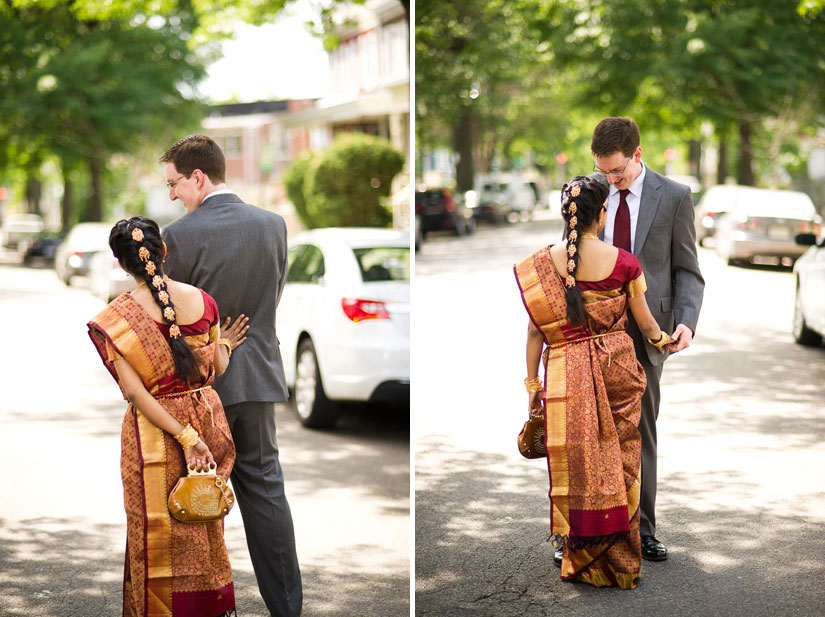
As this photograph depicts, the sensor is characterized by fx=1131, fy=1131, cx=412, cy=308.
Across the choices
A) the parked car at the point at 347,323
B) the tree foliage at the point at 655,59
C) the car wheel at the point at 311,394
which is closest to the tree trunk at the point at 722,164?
the tree foliage at the point at 655,59

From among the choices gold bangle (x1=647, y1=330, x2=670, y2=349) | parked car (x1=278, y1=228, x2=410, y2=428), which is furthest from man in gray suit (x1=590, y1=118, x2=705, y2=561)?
parked car (x1=278, y1=228, x2=410, y2=428)

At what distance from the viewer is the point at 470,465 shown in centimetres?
785

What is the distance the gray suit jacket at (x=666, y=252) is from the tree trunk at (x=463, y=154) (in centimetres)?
3765

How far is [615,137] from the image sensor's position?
512 cm

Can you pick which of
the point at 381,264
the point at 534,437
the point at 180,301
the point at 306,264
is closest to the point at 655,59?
the point at 306,264

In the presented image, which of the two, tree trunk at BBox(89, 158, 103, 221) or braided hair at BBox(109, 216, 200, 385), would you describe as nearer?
braided hair at BBox(109, 216, 200, 385)

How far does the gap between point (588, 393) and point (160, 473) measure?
1859 mm

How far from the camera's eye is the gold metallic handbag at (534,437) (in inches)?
203

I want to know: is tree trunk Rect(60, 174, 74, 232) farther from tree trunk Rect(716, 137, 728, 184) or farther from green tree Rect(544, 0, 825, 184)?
tree trunk Rect(716, 137, 728, 184)

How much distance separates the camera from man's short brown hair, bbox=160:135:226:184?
4.43m

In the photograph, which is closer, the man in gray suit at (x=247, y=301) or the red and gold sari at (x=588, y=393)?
the man in gray suit at (x=247, y=301)

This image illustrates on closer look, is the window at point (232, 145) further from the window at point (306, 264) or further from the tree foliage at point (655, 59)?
the window at point (306, 264)

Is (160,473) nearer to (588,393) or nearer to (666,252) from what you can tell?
(588,393)

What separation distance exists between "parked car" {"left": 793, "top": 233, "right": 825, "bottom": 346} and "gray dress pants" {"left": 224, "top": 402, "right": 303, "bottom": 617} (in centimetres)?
816
